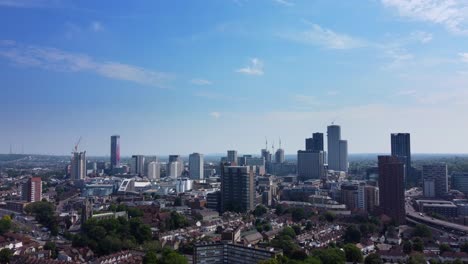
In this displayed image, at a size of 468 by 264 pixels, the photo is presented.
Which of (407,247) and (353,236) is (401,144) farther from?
(407,247)

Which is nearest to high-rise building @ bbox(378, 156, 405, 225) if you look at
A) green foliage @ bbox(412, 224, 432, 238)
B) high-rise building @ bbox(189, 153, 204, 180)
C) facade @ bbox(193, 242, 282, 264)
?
green foliage @ bbox(412, 224, 432, 238)

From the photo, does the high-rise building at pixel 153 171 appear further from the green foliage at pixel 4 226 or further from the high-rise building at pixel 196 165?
the green foliage at pixel 4 226

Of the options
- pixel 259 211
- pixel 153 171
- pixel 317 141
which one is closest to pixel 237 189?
pixel 259 211

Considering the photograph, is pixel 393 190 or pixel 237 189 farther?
pixel 237 189

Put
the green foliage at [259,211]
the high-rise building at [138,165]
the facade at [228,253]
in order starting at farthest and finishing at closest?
the high-rise building at [138,165], the green foliage at [259,211], the facade at [228,253]

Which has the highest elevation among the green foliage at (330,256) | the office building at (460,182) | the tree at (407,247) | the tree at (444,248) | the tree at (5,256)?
the office building at (460,182)

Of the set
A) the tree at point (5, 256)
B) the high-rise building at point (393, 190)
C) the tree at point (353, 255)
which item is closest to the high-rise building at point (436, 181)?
the high-rise building at point (393, 190)
